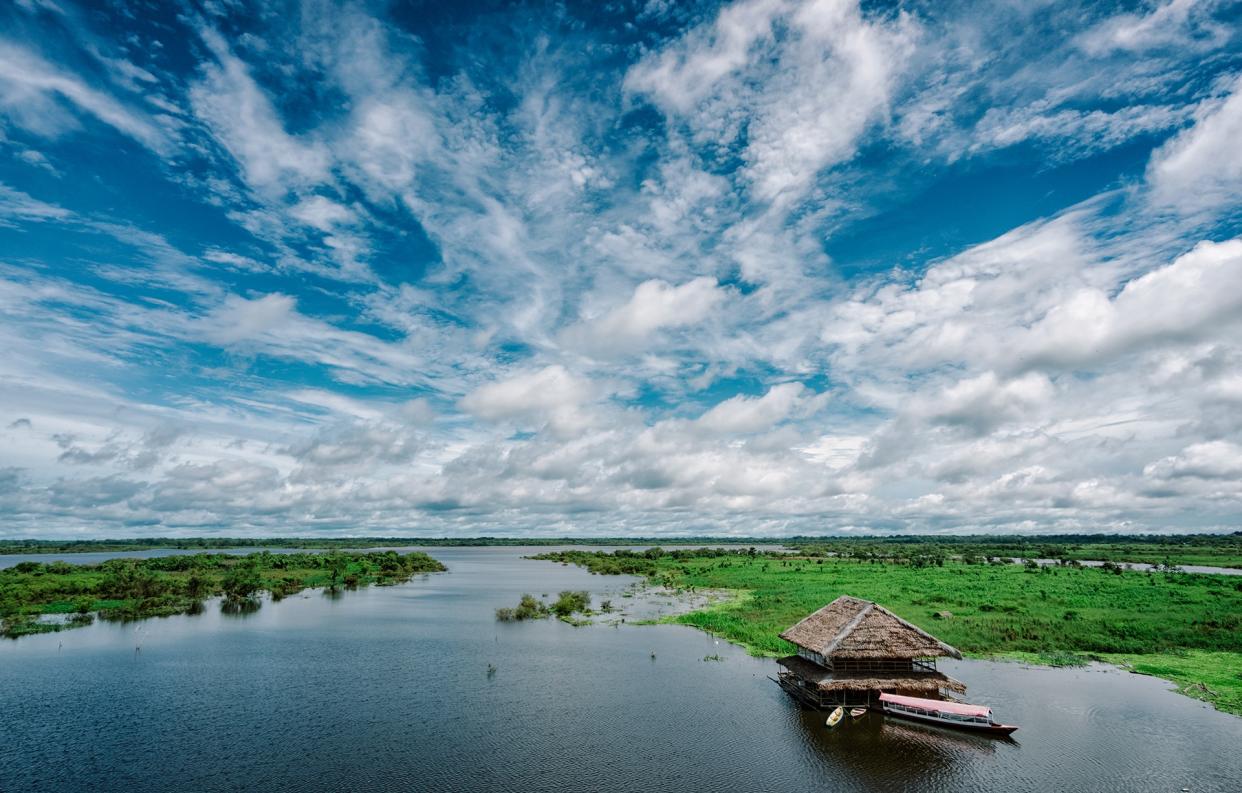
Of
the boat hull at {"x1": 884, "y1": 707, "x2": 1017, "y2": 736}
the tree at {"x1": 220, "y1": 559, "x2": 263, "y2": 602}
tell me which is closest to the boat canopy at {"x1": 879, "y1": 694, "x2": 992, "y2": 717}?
the boat hull at {"x1": 884, "y1": 707, "x2": 1017, "y2": 736}

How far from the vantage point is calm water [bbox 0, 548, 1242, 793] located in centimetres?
2689

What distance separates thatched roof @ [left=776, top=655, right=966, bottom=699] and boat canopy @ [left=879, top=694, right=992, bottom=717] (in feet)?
1.86

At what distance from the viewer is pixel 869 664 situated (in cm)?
3703

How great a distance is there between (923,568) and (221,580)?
113800mm

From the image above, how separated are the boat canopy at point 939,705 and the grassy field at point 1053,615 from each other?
15537mm

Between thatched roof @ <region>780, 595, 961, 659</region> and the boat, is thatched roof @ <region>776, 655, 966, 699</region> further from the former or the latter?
thatched roof @ <region>780, 595, 961, 659</region>

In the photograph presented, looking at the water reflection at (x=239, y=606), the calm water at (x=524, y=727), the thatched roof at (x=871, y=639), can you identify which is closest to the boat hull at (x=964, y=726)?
the calm water at (x=524, y=727)

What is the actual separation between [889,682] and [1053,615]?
33.8 meters

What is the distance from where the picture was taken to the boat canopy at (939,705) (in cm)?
3209

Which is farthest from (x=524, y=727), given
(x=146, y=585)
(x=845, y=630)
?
(x=146, y=585)

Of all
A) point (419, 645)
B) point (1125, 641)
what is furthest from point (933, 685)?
point (419, 645)

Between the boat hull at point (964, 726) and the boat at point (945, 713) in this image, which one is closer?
the boat hull at point (964, 726)

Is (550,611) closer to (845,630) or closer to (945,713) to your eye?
(845,630)

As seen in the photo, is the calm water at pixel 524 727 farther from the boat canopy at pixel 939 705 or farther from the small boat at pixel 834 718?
the boat canopy at pixel 939 705
